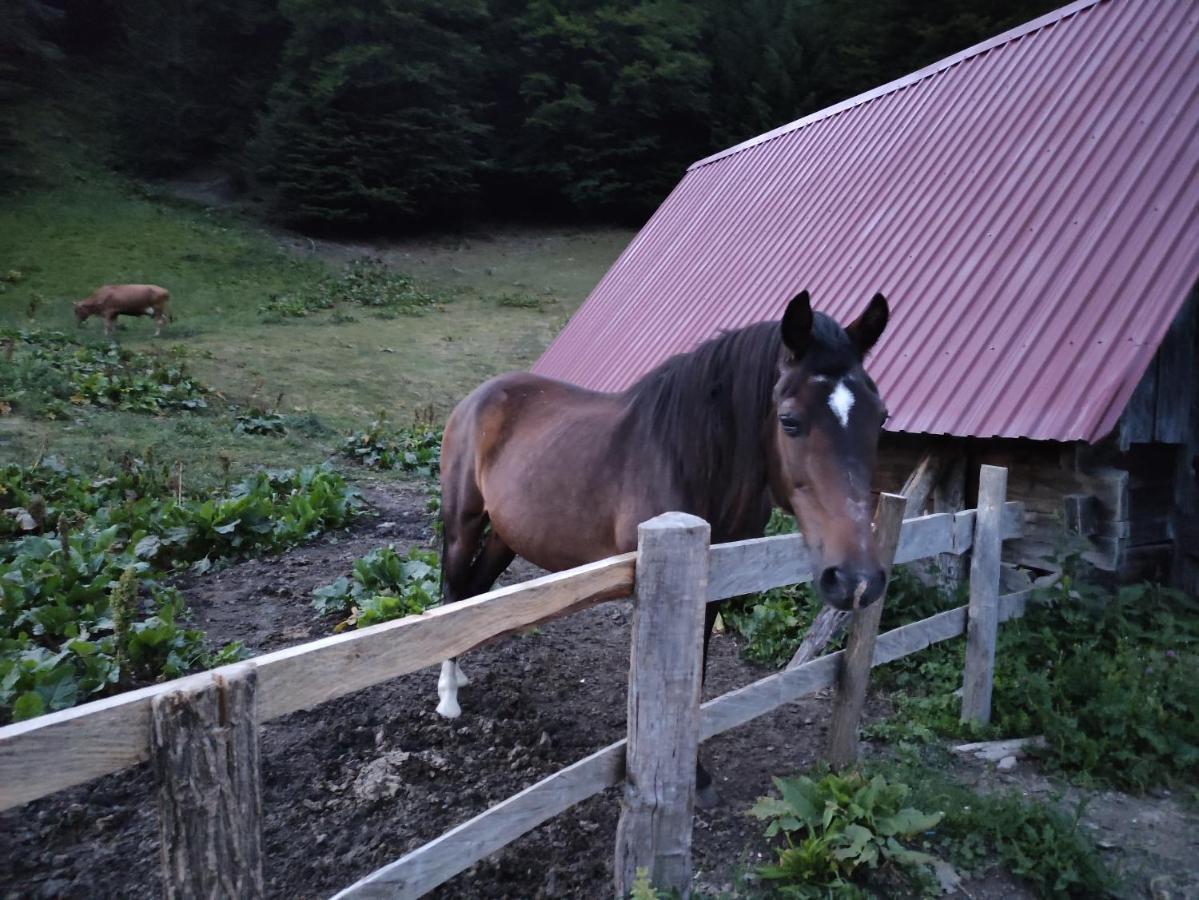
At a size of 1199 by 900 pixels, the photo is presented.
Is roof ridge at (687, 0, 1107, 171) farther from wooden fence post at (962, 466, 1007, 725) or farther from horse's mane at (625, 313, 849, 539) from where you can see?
horse's mane at (625, 313, 849, 539)

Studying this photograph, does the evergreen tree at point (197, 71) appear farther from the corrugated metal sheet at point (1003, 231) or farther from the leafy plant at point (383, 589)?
the leafy plant at point (383, 589)

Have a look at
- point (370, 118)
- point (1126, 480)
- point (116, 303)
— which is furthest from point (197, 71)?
point (1126, 480)

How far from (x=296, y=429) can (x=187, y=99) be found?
2638cm

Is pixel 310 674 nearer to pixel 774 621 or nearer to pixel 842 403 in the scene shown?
pixel 842 403

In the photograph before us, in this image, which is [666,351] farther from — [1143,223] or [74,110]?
[74,110]

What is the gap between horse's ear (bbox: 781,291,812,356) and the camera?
96.7 inches

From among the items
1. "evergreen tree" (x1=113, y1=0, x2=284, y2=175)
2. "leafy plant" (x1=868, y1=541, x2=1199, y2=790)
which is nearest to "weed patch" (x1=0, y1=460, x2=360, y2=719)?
"leafy plant" (x1=868, y1=541, x2=1199, y2=790)

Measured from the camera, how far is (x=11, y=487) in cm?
625

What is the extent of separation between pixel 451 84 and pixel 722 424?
103ft

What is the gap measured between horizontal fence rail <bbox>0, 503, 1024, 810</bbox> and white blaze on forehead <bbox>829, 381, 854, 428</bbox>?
0.53 metres

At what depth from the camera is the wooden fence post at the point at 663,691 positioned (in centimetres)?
223

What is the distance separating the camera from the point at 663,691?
2.27 metres

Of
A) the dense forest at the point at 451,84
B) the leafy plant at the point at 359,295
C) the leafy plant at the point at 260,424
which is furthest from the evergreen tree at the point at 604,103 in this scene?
the leafy plant at the point at 260,424

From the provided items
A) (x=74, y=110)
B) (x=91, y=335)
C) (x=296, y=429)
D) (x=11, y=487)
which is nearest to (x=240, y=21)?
(x=74, y=110)
